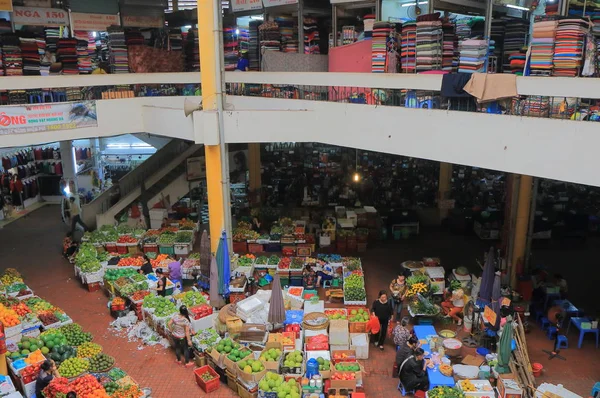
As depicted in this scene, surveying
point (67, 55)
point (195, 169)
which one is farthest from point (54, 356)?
point (195, 169)

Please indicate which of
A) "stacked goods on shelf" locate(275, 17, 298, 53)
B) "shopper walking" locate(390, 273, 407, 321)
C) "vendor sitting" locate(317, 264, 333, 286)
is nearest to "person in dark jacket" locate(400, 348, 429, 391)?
"shopper walking" locate(390, 273, 407, 321)

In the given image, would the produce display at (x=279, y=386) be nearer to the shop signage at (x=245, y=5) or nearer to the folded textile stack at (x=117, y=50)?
the folded textile stack at (x=117, y=50)

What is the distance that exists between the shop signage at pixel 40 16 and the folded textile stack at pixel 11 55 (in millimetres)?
2029

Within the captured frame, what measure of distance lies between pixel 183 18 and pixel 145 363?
1478 centimetres

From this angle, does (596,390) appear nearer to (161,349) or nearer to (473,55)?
(473,55)

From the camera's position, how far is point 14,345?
10477mm

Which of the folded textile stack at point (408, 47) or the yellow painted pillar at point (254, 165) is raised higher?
the folded textile stack at point (408, 47)

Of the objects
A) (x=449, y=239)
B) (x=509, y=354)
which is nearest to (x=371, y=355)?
(x=509, y=354)

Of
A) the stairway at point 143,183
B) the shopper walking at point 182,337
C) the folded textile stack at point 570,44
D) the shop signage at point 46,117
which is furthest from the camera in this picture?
the stairway at point 143,183

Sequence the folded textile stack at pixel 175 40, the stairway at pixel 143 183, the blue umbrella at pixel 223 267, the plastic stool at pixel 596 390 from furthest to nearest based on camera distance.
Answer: the folded textile stack at pixel 175 40, the stairway at pixel 143 183, the blue umbrella at pixel 223 267, the plastic stool at pixel 596 390

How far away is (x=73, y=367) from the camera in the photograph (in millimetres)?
9766

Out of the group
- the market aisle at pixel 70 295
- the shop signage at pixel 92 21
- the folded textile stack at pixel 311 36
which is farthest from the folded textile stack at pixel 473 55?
the shop signage at pixel 92 21

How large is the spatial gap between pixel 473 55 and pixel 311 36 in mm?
7414

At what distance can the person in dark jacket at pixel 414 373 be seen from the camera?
31.6 feet
